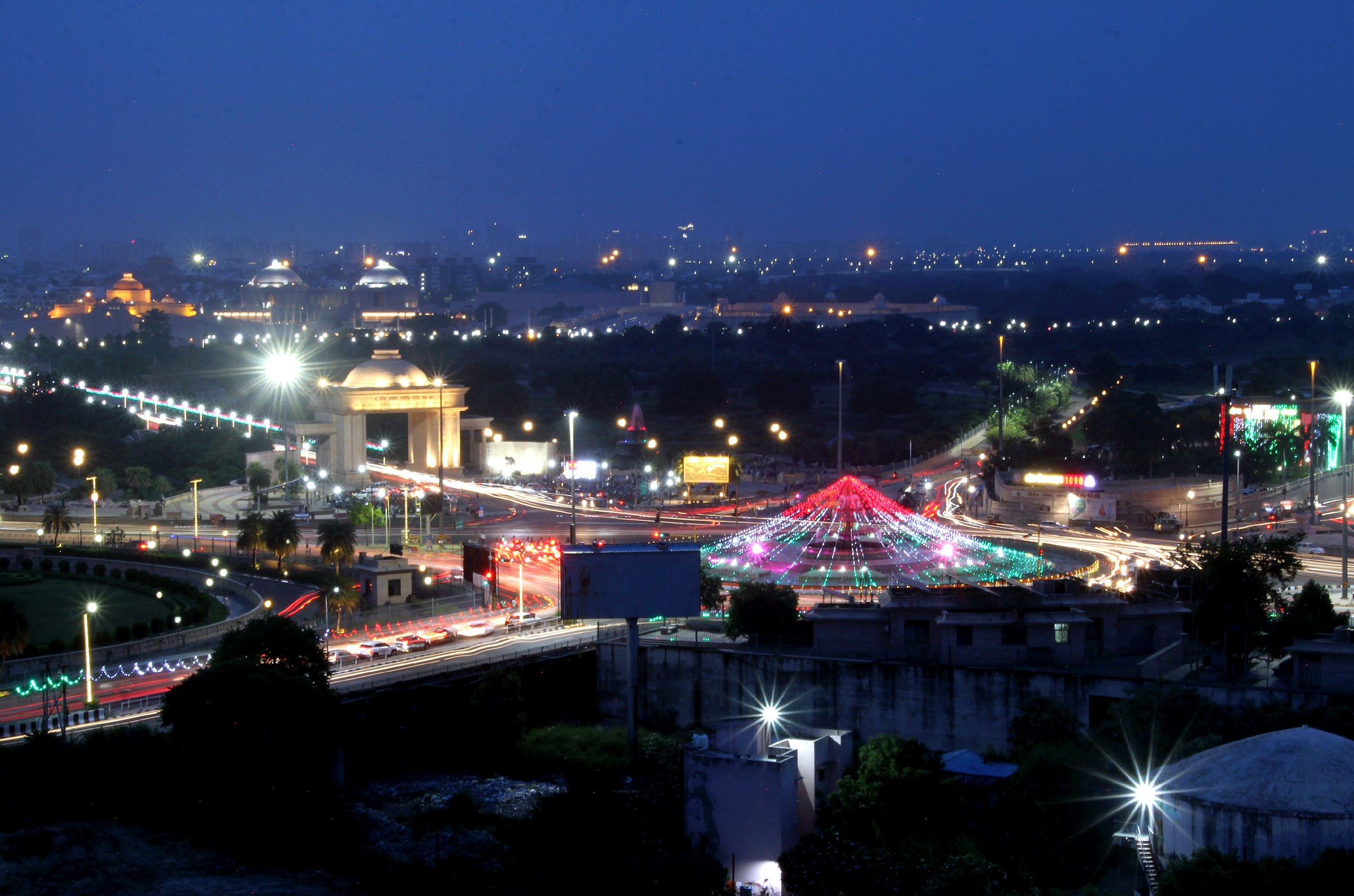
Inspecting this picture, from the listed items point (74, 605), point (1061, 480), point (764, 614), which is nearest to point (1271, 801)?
point (764, 614)

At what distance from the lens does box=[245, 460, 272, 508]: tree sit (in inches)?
1703

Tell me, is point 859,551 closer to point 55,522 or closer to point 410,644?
point 410,644

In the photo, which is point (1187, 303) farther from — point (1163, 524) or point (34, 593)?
point (34, 593)

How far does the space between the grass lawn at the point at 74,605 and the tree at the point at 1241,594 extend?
1796cm

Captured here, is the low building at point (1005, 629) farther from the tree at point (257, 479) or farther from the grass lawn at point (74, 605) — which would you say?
the tree at point (257, 479)

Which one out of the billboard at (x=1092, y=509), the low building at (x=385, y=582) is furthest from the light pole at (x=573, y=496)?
the billboard at (x=1092, y=509)

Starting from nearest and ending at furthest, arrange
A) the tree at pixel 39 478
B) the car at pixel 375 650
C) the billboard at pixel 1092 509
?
the car at pixel 375 650 → the billboard at pixel 1092 509 → the tree at pixel 39 478

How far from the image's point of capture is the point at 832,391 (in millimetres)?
74188

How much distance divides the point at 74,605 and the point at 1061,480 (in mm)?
24506

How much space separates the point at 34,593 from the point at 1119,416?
109ft

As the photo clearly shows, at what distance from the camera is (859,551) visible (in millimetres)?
30016

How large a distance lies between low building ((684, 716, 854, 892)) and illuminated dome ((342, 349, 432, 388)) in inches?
1304

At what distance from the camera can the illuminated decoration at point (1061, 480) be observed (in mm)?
39781

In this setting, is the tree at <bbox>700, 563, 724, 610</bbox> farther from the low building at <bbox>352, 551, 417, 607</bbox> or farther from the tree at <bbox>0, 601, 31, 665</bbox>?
the tree at <bbox>0, 601, 31, 665</bbox>
